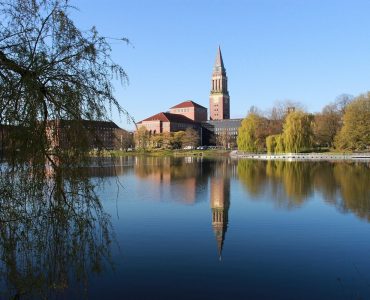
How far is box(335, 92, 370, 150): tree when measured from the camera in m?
52.7

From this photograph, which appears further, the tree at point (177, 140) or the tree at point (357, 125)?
the tree at point (177, 140)

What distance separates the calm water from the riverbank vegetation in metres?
37.2

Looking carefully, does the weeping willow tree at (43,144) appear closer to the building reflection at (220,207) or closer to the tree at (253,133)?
the building reflection at (220,207)

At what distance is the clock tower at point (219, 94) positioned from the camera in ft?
384

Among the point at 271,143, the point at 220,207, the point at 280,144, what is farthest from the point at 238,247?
the point at 271,143

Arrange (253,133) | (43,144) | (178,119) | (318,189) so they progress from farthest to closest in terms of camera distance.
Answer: (178,119) < (253,133) < (318,189) < (43,144)

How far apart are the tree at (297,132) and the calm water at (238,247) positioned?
36.6m

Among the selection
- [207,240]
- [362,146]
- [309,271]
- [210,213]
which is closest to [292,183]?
[210,213]

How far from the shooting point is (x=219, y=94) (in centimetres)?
11906

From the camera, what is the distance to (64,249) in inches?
139

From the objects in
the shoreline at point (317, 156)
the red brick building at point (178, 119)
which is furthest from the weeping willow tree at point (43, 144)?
the red brick building at point (178, 119)

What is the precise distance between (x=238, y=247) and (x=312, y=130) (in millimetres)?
50598

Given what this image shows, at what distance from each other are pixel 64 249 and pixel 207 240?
7618mm

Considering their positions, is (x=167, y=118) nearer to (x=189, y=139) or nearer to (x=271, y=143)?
(x=189, y=139)
